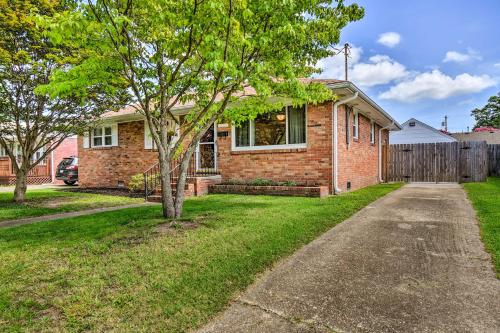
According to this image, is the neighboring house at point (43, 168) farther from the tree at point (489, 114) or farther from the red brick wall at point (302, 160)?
the tree at point (489, 114)

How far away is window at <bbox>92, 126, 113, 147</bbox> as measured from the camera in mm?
14414

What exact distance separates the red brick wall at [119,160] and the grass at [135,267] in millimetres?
7711

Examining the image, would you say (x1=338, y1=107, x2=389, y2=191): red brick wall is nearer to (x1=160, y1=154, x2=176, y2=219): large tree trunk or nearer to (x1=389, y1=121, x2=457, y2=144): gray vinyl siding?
(x1=160, y1=154, x2=176, y2=219): large tree trunk

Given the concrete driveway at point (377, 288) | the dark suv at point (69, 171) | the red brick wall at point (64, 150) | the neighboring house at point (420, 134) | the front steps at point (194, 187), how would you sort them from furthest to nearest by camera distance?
the neighboring house at point (420, 134) → the red brick wall at point (64, 150) → the dark suv at point (69, 171) → the front steps at point (194, 187) → the concrete driveway at point (377, 288)

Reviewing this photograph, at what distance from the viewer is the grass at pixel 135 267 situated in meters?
2.31

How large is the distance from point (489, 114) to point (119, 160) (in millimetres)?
60373

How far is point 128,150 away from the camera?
13.6 m

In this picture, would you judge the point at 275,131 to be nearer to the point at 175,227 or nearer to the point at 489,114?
the point at 175,227

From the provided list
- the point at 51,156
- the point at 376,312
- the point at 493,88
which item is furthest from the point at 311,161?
the point at 493,88

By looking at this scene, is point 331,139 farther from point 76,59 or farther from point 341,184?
point 76,59

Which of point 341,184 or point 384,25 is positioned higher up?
point 384,25

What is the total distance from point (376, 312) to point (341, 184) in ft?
24.8

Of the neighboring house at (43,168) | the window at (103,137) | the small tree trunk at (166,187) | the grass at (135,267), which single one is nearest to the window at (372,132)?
the grass at (135,267)

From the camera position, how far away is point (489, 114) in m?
52.1
